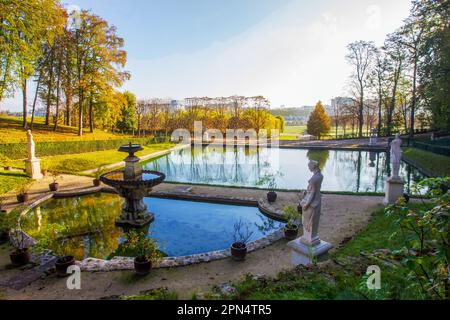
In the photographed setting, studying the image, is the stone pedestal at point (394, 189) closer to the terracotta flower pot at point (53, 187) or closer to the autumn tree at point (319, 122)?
the terracotta flower pot at point (53, 187)

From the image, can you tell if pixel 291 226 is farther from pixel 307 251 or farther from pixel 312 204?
pixel 312 204

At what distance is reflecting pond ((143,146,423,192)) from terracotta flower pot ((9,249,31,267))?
32.3 feet

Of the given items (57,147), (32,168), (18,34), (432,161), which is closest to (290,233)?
(32,168)

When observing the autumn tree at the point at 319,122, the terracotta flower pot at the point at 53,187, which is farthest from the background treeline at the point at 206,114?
the terracotta flower pot at the point at 53,187

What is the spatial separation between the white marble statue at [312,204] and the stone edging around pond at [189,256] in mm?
1887

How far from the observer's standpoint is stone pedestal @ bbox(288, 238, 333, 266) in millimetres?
5027

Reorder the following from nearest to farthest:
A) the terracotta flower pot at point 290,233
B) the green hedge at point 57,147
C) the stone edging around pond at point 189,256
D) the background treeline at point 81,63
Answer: the stone edging around pond at point 189,256 → the terracotta flower pot at point 290,233 → the green hedge at point 57,147 → the background treeline at point 81,63

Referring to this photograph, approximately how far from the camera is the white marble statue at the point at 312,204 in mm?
4797

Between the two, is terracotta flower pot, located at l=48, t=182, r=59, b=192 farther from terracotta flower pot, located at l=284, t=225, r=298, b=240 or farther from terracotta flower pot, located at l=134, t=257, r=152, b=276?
terracotta flower pot, located at l=284, t=225, r=298, b=240

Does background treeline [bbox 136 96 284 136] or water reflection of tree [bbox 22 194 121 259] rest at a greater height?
background treeline [bbox 136 96 284 136]

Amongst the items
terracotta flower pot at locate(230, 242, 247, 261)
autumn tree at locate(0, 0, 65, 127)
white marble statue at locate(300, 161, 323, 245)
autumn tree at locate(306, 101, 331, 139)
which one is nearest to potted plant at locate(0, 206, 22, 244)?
terracotta flower pot at locate(230, 242, 247, 261)

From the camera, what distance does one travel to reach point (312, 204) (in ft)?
16.2

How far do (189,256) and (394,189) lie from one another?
7737mm
